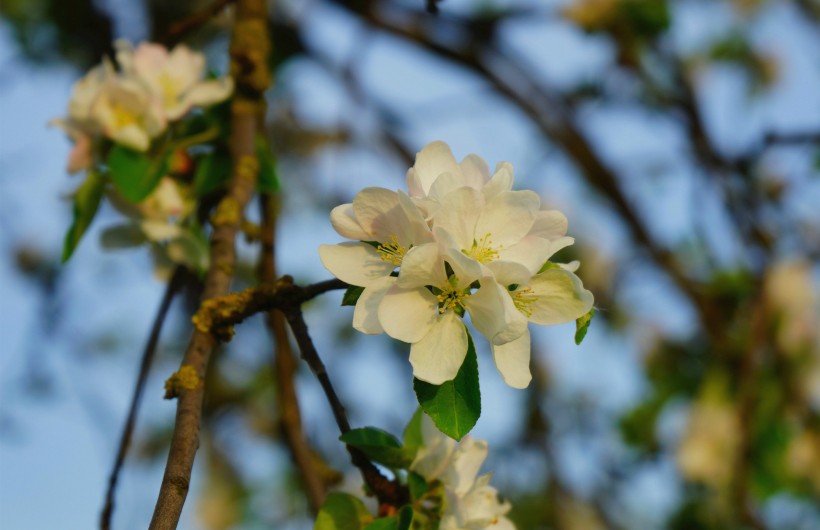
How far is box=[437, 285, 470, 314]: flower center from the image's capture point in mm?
786

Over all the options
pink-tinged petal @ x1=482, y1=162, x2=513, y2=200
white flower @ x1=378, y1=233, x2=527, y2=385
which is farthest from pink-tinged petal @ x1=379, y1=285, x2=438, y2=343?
pink-tinged petal @ x1=482, y1=162, x2=513, y2=200

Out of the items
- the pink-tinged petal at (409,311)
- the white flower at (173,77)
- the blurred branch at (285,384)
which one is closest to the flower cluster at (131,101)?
the white flower at (173,77)

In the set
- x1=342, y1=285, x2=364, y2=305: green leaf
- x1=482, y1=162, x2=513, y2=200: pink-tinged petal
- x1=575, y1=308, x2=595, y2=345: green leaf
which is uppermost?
x1=482, y1=162, x2=513, y2=200: pink-tinged petal

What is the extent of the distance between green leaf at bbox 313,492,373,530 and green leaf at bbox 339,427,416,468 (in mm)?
53

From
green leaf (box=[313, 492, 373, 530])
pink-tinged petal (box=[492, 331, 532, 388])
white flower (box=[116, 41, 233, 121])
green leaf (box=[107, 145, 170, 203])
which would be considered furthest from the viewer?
white flower (box=[116, 41, 233, 121])

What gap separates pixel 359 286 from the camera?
0.81m

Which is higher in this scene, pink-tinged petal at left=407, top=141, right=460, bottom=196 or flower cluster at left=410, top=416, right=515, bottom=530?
pink-tinged petal at left=407, top=141, right=460, bottom=196

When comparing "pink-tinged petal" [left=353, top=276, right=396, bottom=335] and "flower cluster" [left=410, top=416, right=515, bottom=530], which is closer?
"pink-tinged petal" [left=353, top=276, right=396, bottom=335]

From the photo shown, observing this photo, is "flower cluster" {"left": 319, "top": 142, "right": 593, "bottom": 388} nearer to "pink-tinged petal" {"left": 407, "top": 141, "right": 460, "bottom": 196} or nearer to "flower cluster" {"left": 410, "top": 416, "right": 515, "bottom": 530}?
"pink-tinged petal" {"left": 407, "top": 141, "right": 460, "bottom": 196}

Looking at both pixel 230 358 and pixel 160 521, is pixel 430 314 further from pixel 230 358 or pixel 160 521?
pixel 230 358

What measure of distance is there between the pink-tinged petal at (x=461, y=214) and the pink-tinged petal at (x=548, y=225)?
66 mm

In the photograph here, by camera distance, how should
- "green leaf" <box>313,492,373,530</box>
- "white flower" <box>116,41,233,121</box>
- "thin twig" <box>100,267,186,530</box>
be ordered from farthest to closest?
"white flower" <box>116,41,233,121</box>, "thin twig" <box>100,267,186,530</box>, "green leaf" <box>313,492,373,530</box>

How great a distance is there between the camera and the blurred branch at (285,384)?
1.17m

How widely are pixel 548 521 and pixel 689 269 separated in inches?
49.0
